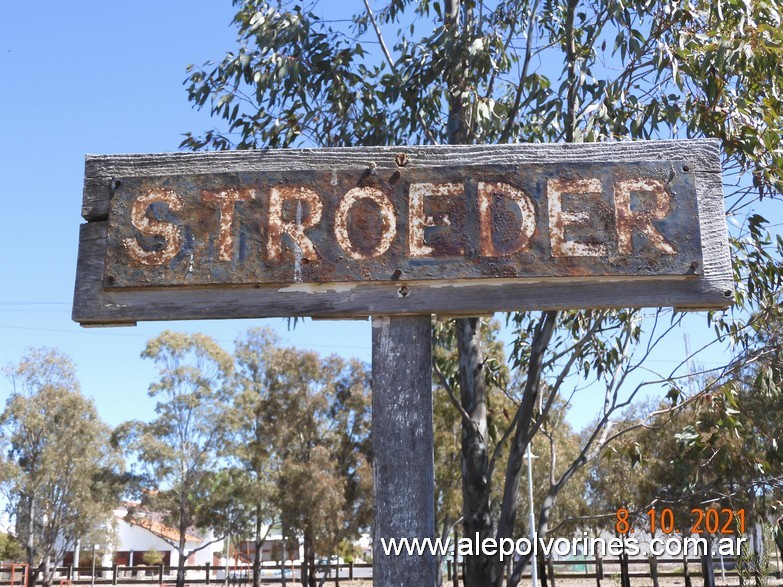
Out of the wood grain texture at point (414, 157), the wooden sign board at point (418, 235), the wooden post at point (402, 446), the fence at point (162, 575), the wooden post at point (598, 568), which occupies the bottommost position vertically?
the fence at point (162, 575)

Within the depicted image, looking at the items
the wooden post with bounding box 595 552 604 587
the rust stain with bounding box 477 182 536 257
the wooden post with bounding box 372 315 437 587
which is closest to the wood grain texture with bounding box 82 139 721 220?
the rust stain with bounding box 477 182 536 257

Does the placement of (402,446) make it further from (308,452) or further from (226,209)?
(308,452)

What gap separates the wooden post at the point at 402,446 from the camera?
2.45 m

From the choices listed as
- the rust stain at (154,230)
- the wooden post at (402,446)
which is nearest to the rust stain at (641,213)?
the wooden post at (402,446)

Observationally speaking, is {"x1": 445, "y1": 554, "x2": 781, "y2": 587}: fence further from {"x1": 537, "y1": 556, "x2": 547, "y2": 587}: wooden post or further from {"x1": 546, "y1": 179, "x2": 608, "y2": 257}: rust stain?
{"x1": 546, "y1": 179, "x2": 608, "y2": 257}: rust stain

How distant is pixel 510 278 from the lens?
263 cm

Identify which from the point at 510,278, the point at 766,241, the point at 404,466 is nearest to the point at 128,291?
the point at 404,466

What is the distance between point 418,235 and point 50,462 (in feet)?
106

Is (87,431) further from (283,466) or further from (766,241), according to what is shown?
(766,241)

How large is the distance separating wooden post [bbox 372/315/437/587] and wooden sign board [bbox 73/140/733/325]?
4.2 inches

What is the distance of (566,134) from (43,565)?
3099 centimetres

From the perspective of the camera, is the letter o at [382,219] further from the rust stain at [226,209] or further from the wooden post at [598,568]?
the wooden post at [598,568]

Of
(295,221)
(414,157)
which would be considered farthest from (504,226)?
(295,221)

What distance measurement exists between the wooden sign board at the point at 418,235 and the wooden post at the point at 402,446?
0.11 metres
